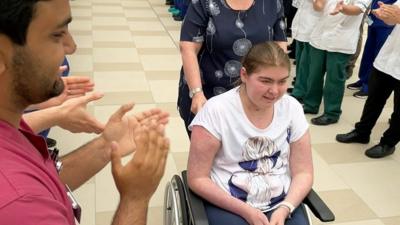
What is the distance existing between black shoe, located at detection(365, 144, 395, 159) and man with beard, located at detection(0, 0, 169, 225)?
2.42m

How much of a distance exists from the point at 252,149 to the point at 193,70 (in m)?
0.45

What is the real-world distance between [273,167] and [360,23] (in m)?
1.98

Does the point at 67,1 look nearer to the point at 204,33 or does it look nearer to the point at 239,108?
the point at 239,108

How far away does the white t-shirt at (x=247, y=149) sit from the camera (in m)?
1.63

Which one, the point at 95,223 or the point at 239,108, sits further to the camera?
the point at 95,223

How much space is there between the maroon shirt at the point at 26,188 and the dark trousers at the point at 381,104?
2511mm

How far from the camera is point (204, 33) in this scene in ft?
6.21

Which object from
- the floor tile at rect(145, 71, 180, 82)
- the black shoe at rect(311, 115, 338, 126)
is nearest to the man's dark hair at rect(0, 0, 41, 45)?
the black shoe at rect(311, 115, 338, 126)

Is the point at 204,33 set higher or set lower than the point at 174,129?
higher

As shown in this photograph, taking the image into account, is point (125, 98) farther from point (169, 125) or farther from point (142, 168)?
point (142, 168)

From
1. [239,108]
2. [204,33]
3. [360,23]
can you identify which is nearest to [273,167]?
[239,108]

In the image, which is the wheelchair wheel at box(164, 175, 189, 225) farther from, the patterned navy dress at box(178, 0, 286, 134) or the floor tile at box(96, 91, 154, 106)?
the floor tile at box(96, 91, 154, 106)

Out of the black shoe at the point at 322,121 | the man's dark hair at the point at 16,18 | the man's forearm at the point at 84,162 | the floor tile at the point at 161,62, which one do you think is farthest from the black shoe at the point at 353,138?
the man's dark hair at the point at 16,18

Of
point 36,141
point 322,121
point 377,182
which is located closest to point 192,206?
point 36,141
